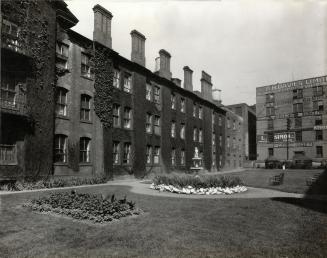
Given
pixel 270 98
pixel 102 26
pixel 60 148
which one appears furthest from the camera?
pixel 270 98

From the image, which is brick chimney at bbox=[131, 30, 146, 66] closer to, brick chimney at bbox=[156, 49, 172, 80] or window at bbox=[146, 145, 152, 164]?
brick chimney at bbox=[156, 49, 172, 80]

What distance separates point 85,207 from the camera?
8914 millimetres

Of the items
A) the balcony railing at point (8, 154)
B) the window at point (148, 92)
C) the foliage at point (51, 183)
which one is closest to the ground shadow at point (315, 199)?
the foliage at point (51, 183)

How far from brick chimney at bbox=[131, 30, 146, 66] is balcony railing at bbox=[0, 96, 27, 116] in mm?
12659

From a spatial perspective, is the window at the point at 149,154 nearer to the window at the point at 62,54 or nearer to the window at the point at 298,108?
the window at the point at 62,54

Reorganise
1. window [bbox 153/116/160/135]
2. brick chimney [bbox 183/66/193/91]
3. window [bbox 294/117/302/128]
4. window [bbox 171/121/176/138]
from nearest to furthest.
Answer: window [bbox 153/116/160/135] → window [bbox 171/121/176/138] → brick chimney [bbox 183/66/193/91] → window [bbox 294/117/302/128]

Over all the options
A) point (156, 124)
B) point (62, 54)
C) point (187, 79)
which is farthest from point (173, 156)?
point (62, 54)

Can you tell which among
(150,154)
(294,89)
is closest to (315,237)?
(150,154)

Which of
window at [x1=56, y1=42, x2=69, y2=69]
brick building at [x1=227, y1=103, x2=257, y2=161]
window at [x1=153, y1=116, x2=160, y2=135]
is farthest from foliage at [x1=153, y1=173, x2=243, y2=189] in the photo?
brick building at [x1=227, y1=103, x2=257, y2=161]

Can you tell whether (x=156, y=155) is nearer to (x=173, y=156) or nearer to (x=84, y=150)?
(x=173, y=156)

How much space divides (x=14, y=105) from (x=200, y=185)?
10648 millimetres

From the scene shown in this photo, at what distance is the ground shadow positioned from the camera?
468 inches

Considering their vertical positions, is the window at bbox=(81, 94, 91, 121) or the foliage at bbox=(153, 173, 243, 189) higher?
the window at bbox=(81, 94, 91, 121)

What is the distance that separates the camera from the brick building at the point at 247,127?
6152cm
